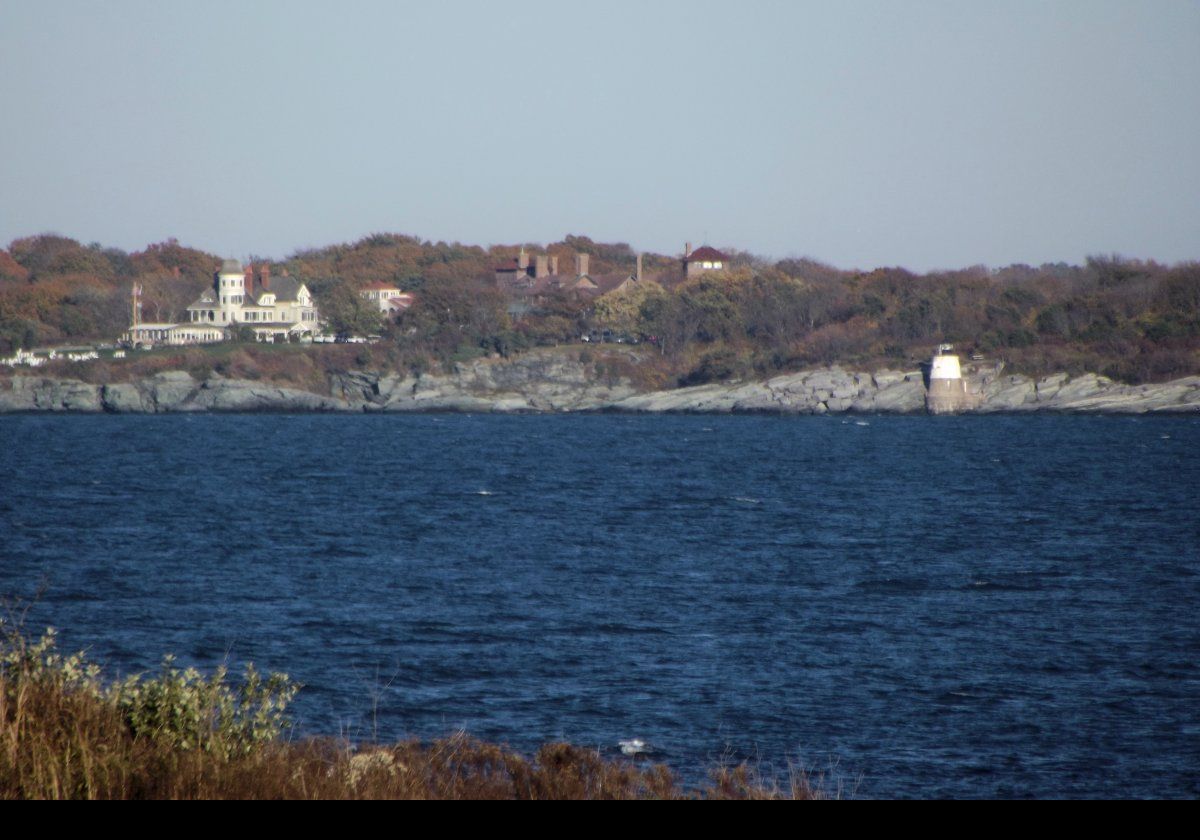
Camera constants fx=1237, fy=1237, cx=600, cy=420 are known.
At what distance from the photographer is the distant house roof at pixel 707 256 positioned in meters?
159

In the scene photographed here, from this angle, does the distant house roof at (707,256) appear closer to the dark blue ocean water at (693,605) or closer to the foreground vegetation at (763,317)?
the foreground vegetation at (763,317)

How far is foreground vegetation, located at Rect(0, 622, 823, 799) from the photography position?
257 inches

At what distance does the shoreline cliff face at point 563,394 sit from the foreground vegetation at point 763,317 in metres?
2.70

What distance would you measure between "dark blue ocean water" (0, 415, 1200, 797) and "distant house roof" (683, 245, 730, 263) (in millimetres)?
104752

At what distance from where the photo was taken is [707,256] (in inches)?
6284

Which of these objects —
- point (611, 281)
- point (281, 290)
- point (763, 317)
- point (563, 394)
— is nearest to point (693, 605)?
point (563, 394)

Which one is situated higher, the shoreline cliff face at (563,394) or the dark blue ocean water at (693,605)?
the shoreline cliff face at (563,394)

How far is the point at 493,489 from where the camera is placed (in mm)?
48156

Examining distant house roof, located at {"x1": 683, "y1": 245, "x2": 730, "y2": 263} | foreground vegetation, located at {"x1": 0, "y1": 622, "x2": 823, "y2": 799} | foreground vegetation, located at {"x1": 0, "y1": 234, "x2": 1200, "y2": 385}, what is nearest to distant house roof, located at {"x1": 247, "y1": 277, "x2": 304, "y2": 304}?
foreground vegetation, located at {"x1": 0, "y1": 234, "x2": 1200, "y2": 385}

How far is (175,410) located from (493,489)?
80586 mm

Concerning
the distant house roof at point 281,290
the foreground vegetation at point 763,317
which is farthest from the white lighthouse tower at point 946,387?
the distant house roof at point 281,290

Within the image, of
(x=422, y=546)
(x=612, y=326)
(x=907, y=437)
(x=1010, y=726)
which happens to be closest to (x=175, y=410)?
(x=612, y=326)

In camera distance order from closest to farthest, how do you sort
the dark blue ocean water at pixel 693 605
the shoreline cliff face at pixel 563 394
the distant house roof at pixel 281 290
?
the dark blue ocean water at pixel 693 605
the shoreline cliff face at pixel 563 394
the distant house roof at pixel 281 290

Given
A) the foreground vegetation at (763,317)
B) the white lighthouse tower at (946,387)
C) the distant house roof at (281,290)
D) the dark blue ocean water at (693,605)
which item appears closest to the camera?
the dark blue ocean water at (693,605)
